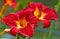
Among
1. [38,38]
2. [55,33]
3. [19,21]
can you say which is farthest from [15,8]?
[55,33]

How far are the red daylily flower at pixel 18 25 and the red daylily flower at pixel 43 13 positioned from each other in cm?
5

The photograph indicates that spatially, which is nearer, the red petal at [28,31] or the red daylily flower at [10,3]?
the red petal at [28,31]

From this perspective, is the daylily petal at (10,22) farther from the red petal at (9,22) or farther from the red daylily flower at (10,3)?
the red daylily flower at (10,3)

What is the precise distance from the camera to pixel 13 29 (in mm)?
557

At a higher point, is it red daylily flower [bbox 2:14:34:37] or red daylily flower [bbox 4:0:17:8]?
red daylily flower [bbox 4:0:17:8]

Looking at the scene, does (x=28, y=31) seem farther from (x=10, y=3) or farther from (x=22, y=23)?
(x=10, y=3)

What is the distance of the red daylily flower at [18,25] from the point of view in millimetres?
539

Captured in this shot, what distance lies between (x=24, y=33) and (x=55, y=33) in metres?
1.45

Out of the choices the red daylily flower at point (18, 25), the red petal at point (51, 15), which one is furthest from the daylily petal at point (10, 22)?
the red petal at point (51, 15)

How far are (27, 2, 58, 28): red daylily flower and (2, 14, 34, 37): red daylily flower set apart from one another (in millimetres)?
50

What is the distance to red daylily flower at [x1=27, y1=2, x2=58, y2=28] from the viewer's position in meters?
0.60

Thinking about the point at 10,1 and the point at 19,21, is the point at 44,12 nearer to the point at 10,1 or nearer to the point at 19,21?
the point at 19,21

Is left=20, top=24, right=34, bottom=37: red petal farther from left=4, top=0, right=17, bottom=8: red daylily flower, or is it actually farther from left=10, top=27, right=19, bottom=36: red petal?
left=4, top=0, right=17, bottom=8: red daylily flower

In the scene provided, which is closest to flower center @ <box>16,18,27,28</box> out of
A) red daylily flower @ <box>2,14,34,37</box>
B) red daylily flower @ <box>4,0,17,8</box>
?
red daylily flower @ <box>2,14,34,37</box>
